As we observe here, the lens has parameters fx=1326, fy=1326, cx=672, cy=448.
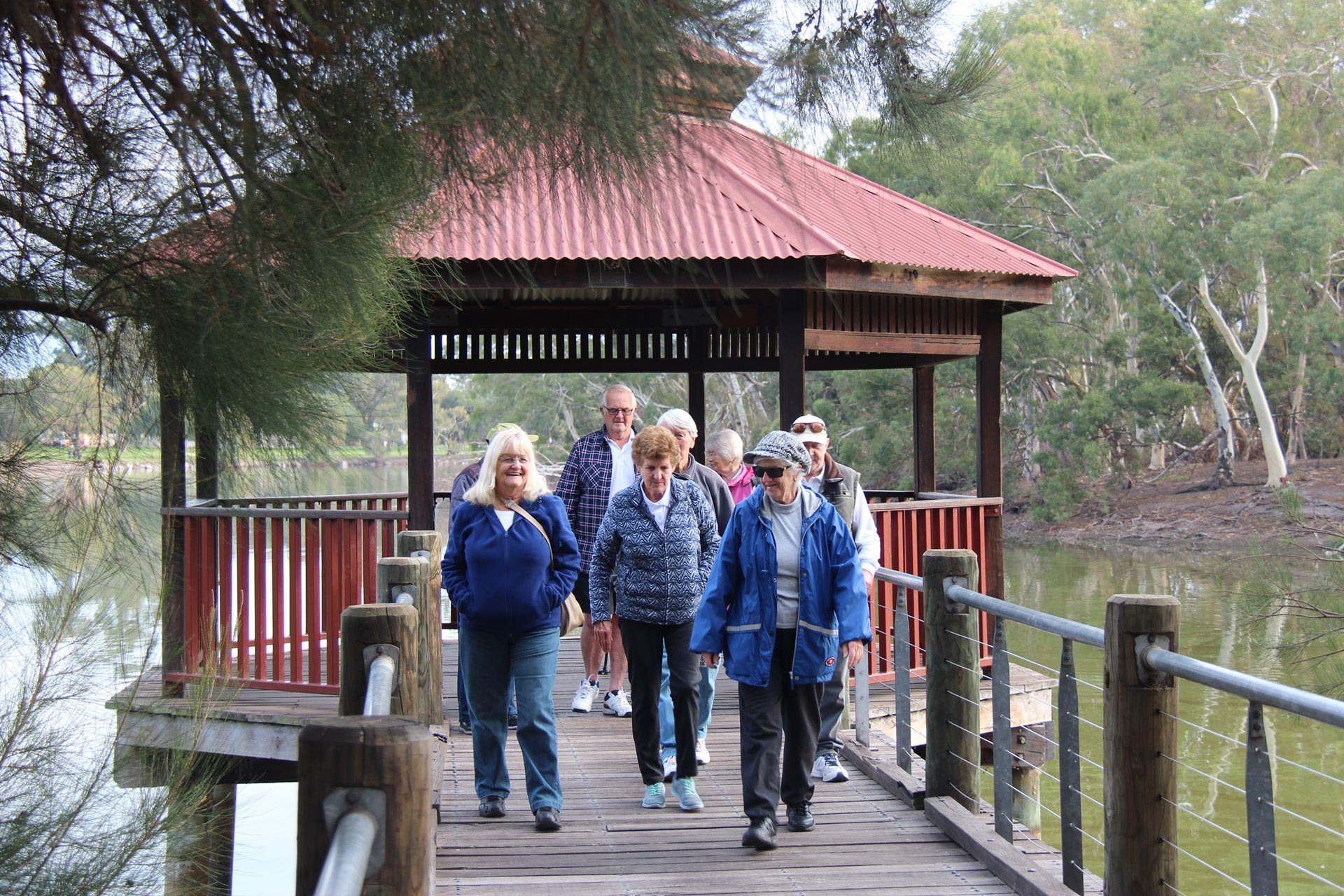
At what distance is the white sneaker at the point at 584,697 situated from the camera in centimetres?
766

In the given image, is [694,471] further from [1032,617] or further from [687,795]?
[1032,617]

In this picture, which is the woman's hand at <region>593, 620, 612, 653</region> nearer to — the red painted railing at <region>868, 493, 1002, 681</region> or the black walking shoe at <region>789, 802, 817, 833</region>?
the black walking shoe at <region>789, 802, 817, 833</region>

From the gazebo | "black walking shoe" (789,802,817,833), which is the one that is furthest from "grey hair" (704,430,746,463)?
"black walking shoe" (789,802,817,833)

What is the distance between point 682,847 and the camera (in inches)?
206

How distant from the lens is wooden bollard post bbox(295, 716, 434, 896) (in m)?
2.20

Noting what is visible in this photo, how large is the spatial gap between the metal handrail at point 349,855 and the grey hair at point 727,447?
15.2 ft

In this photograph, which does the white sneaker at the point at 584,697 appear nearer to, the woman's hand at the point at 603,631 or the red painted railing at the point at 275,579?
the red painted railing at the point at 275,579

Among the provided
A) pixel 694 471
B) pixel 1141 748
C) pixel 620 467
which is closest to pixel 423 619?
pixel 620 467

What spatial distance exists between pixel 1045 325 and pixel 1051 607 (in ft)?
40.4

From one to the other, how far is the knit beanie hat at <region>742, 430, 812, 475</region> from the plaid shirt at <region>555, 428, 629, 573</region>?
5.96 feet

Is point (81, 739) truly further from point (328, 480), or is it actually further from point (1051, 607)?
point (1051, 607)

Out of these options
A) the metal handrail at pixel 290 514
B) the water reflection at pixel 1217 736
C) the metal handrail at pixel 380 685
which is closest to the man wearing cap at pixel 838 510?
the metal handrail at pixel 380 685

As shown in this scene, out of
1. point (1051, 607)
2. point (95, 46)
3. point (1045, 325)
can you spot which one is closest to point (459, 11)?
point (95, 46)

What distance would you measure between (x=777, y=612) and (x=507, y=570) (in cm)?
107
